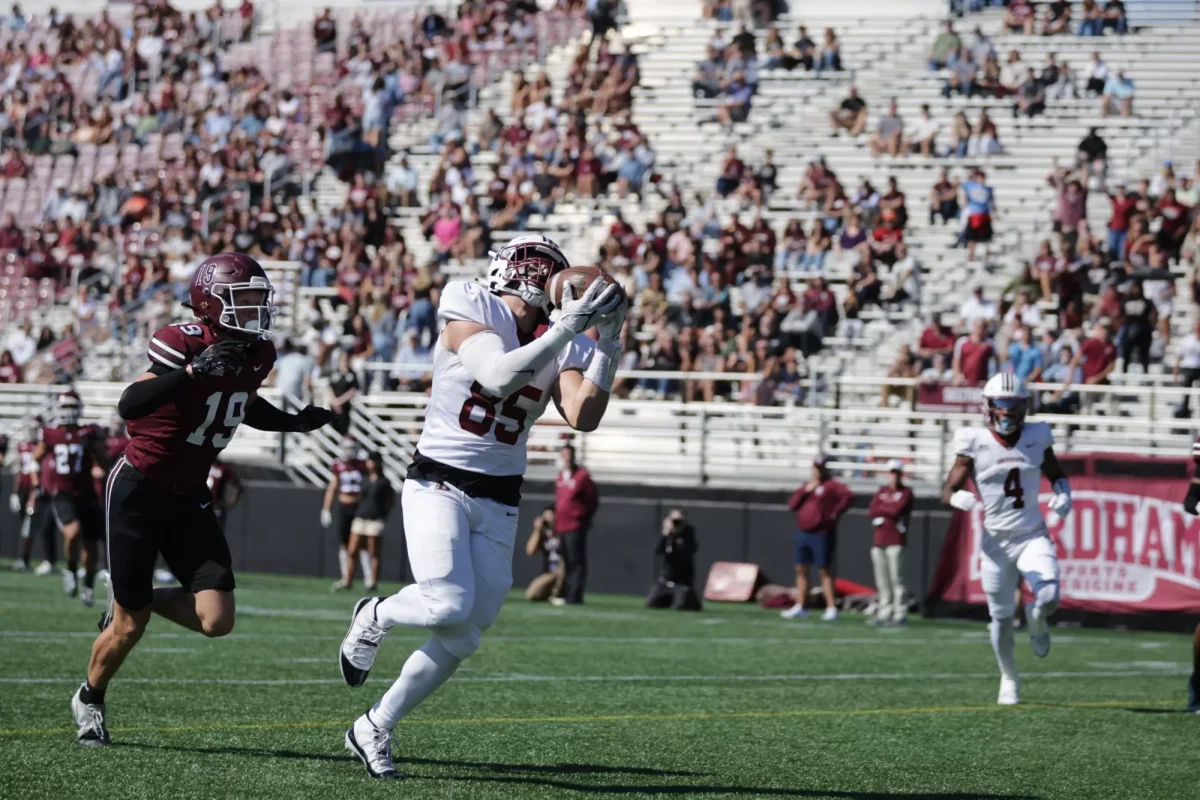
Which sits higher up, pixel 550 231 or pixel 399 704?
pixel 550 231

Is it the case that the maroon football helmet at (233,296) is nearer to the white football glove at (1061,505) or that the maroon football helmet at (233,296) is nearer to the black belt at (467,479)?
the black belt at (467,479)

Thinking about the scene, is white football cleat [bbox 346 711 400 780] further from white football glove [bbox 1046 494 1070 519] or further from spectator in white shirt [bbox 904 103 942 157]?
spectator in white shirt [bbox 904 103 942 157]

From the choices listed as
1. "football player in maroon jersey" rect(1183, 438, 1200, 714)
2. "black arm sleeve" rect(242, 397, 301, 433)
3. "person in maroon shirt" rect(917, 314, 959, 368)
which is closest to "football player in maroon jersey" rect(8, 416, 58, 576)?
"person in maroon shirt" rect(917, 314, 959, 368)

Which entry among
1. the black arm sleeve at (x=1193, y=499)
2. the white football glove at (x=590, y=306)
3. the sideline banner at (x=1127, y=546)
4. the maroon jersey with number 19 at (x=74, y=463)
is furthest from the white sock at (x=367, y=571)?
the white football glove at (x=590, y=306)

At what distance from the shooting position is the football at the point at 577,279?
19.9 ft

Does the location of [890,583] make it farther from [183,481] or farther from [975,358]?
[183,481]

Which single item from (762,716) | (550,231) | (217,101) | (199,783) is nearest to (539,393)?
(199,783)

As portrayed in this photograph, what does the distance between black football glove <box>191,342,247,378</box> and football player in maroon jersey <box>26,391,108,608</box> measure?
858 cm

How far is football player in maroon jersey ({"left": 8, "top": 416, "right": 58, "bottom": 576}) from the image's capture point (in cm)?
1883

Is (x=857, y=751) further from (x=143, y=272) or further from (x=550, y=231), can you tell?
(x=143, y=272)

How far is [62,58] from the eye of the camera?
33688 millimetres

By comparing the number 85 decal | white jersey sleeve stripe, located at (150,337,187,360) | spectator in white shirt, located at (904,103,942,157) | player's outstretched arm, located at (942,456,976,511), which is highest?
spectator in white shirt, located at (904,103,942,157)

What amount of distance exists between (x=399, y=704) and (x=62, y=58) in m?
29.7

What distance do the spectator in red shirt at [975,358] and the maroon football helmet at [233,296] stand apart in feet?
42.5
